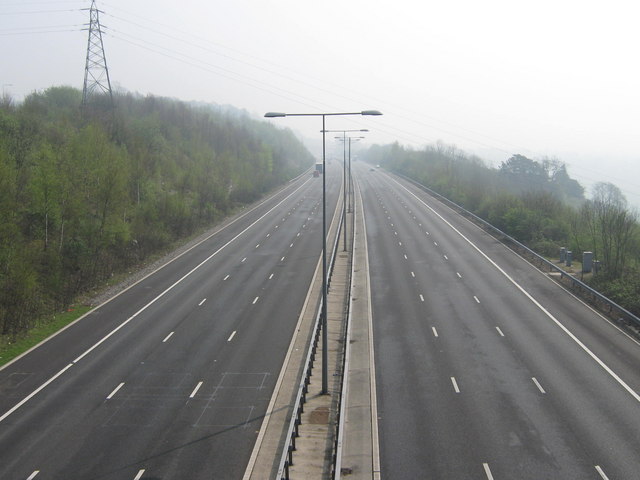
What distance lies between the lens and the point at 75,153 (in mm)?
43156

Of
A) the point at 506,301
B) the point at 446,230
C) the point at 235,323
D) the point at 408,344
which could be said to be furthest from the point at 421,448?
the point at 446,230

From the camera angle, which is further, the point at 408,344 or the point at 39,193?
the point at 39,193

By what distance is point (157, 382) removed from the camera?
23922 millimetres

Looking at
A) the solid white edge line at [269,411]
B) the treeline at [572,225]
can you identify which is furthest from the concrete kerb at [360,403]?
the treeline at [572,225]

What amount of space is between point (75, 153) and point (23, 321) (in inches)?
649

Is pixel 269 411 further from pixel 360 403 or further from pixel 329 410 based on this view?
pixel 360 403

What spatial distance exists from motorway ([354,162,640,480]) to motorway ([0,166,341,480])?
5.51 metres

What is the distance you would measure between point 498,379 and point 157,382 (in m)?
14.7

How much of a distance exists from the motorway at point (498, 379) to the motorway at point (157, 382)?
217 inches

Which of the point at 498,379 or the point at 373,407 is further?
the point at 498,379

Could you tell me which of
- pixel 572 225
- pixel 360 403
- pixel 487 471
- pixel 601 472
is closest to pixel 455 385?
pixel 360 403

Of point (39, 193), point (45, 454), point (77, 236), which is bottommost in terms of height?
point (45, 454)

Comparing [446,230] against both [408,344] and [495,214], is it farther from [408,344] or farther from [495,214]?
[408,344]

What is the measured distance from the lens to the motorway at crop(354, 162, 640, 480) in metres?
17.5
